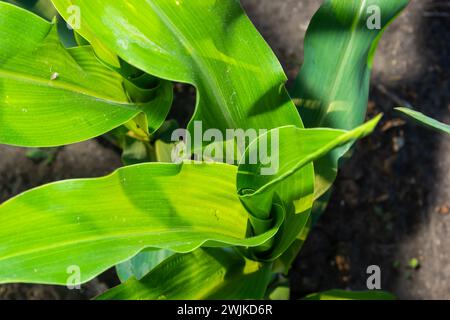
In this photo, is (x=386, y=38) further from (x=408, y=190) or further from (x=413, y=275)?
(x=413, y=275)

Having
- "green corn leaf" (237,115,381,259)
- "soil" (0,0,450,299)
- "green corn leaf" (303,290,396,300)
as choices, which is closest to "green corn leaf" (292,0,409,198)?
"green corn leaf" (237,115,381,259)

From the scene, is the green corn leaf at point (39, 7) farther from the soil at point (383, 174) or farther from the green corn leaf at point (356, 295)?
the green corn leaf at point (356, 295)

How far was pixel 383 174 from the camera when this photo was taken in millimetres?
1107

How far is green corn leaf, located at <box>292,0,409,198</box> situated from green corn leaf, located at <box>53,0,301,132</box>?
0.32 feet

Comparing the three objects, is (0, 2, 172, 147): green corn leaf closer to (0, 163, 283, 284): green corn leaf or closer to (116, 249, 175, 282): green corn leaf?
(0, 163, 283, 284): green corn leaf

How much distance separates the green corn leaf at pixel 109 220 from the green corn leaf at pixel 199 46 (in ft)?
0.29

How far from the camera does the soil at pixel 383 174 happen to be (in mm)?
1046

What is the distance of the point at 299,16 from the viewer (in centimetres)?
120

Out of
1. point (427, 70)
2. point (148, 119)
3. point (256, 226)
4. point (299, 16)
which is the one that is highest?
point (299, 16)

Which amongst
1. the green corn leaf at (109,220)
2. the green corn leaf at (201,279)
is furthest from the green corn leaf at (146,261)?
the green corn leaf at (109,220)

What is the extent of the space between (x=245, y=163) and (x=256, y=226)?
11cm

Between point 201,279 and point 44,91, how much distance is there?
320mm

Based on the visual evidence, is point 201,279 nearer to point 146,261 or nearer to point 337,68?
point 146,261
